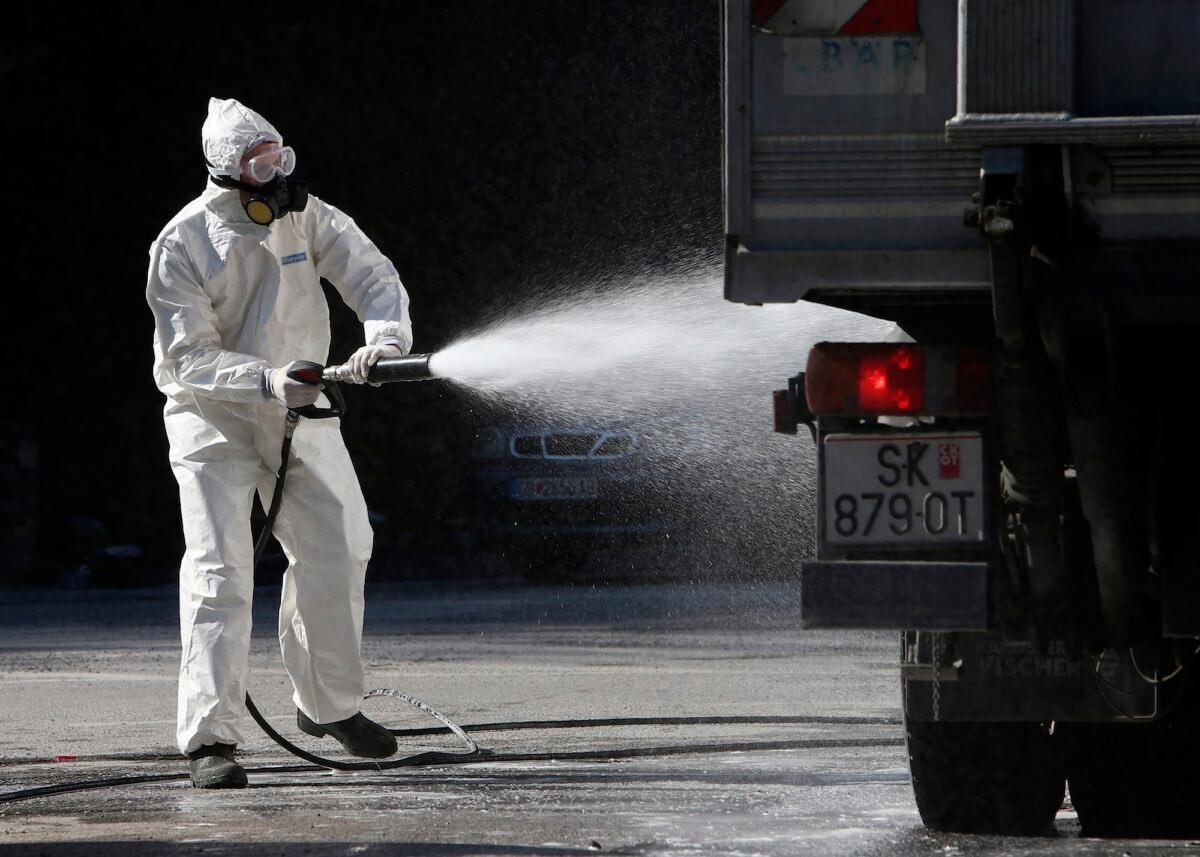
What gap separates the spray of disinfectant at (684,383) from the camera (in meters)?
7.11

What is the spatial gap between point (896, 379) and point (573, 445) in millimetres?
9806

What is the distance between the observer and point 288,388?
588 cm

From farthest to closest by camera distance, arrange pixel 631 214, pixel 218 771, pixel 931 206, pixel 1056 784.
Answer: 1. pixel 631 214
2. pixel 218 771
3. pixel 1056 784
4. pixel 931 206

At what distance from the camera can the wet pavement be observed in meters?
5.04

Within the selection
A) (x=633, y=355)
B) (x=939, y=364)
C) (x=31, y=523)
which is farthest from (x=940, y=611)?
(x=31, y=523)

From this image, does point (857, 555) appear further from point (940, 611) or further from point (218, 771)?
point (218, 771)

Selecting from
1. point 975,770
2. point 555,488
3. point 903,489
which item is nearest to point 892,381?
point 903,489

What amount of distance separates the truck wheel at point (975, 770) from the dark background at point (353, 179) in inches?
482

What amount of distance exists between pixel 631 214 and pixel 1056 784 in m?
13.9

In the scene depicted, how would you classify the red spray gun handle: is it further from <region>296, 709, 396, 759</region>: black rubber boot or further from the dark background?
the dark background

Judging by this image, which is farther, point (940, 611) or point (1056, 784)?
point (1056, 784)

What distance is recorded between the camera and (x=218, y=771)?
231 inches

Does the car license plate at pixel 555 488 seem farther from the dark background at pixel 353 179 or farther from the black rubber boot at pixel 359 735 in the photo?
the black rubber boot at pixel 359 735

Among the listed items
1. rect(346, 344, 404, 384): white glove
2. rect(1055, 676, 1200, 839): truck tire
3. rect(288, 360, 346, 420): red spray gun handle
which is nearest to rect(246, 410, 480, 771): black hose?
rect(288, 360, 346, 420): red spray gun handle
